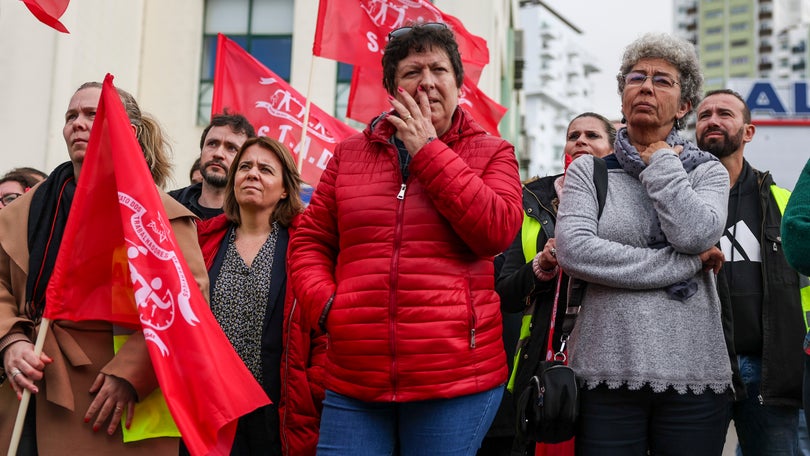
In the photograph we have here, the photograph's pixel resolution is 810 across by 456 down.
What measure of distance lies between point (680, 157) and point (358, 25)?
416 cm

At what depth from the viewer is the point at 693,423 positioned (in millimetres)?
2736

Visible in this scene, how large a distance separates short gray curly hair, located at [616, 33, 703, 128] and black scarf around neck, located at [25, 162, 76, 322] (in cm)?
237

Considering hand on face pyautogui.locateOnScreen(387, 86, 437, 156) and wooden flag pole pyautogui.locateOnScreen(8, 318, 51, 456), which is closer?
hand on face pyautogui.locateOnScreen(387, 86, 437, 156)

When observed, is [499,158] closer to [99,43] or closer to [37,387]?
[37,387]

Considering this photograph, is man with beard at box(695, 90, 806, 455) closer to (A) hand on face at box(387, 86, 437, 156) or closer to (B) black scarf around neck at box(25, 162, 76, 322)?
(A) hand on face at box(387, 86, 437, 156)

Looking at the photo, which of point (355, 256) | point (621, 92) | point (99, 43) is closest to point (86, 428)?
point (355, 256)

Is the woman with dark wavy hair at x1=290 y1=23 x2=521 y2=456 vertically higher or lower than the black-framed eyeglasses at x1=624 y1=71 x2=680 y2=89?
lower

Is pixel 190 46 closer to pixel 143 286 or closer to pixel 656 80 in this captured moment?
pixel 143 286

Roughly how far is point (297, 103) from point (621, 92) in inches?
161

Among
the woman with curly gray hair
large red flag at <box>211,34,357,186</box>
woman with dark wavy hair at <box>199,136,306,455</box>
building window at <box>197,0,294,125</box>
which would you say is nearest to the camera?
the woman with curly gray hair

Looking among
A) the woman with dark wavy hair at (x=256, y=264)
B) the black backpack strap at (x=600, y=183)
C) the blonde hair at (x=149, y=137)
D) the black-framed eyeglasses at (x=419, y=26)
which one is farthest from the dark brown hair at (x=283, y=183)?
the black backpack strap at (x=600, y=183)

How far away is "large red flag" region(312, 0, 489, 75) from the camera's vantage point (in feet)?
21.6

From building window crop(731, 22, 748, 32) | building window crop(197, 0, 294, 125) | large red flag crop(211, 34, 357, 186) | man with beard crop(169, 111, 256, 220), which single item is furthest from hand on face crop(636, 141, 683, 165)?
building window crop(731, 22, 748, 32)

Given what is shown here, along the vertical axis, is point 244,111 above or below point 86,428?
above
